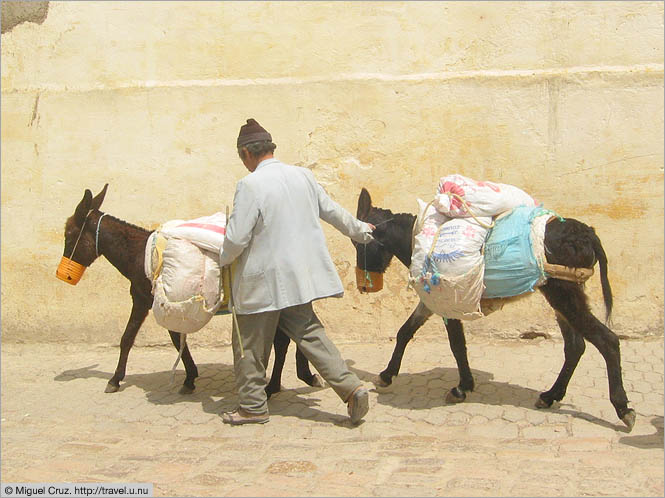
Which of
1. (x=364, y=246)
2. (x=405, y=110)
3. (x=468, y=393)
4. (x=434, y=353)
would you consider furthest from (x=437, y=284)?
(x=405, y=110)

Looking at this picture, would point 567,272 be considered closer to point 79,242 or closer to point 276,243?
point 276,243

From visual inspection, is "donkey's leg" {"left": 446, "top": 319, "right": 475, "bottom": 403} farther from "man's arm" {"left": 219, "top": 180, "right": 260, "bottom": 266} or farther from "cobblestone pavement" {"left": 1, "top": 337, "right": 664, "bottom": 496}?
"man's arm" {"left": 219, "top": 180, "right": 260, "bottom": 266}

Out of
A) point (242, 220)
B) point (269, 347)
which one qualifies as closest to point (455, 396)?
point (269, 347)

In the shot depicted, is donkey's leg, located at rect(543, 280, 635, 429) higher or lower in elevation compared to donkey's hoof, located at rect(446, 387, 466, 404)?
higher

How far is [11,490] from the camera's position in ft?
13.2

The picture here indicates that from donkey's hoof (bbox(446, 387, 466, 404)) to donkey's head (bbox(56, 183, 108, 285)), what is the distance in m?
2.83

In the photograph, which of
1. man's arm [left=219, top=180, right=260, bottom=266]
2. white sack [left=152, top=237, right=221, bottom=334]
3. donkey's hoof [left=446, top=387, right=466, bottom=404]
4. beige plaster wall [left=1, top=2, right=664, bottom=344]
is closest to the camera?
man's arm [left=219, top=180, right=260, bottom=266]

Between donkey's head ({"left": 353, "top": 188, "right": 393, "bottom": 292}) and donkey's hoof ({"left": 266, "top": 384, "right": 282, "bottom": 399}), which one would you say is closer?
donkey's head ({"left": 353, "top": 188, "right": 393, "bottom": 292})

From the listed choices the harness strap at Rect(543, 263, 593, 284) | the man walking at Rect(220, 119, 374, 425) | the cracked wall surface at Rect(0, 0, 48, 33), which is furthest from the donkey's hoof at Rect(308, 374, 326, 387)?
the cracked wall surface at Rect(0, 0, 48, 33)

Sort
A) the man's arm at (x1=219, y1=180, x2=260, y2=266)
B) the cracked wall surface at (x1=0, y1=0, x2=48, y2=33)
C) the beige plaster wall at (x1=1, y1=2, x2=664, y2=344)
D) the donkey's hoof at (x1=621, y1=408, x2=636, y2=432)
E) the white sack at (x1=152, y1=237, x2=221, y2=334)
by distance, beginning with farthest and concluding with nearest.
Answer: the cracked wall surface at (x1=0, y1=0, x2=48, y2=33), the beige plaster wall at (x1=1, y1=2, x2=664, y2=344), the white sack at (x1=152, y1=237, x2=221, y2=334), the man's arm at (x1=219, y1=180, x2=260, y2=266), the donkey's hoof at (x1=621, y1=408, x2=636, y2=432)

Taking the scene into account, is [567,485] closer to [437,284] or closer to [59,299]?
[437,284]

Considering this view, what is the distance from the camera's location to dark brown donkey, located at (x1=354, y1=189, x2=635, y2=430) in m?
4.36

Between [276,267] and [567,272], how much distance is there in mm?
1759

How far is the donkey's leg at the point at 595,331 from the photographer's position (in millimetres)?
4348
